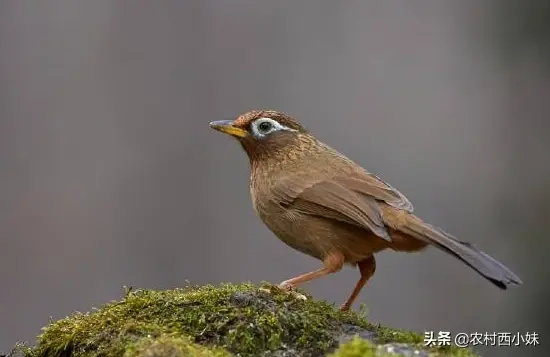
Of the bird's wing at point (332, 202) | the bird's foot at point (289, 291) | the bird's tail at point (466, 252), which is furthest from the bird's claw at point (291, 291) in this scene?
the bird's tail at point (466, 252)

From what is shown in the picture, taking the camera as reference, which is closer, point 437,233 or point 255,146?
point 437,233

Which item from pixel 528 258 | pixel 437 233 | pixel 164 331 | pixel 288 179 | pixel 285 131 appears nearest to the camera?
pixel 164 331

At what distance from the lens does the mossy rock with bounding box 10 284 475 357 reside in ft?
10.3

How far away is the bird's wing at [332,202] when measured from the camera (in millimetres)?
4098

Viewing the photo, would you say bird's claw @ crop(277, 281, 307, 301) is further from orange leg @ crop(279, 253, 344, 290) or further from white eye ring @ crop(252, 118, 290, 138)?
white eye ring @ crop(252, 118, 290, 138)

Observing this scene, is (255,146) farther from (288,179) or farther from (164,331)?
(164,331)

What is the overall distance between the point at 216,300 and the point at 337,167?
49.3 inches

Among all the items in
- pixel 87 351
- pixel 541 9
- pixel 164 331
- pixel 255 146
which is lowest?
pixel 87 351

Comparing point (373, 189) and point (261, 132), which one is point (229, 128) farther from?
point (373, 189)

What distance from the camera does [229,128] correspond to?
468cm

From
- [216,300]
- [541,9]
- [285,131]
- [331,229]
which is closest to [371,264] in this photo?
[331,229]

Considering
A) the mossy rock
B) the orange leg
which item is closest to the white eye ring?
the orange leg

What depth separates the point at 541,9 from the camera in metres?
9.23

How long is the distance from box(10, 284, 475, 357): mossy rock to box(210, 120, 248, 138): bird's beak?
118 centimetres
